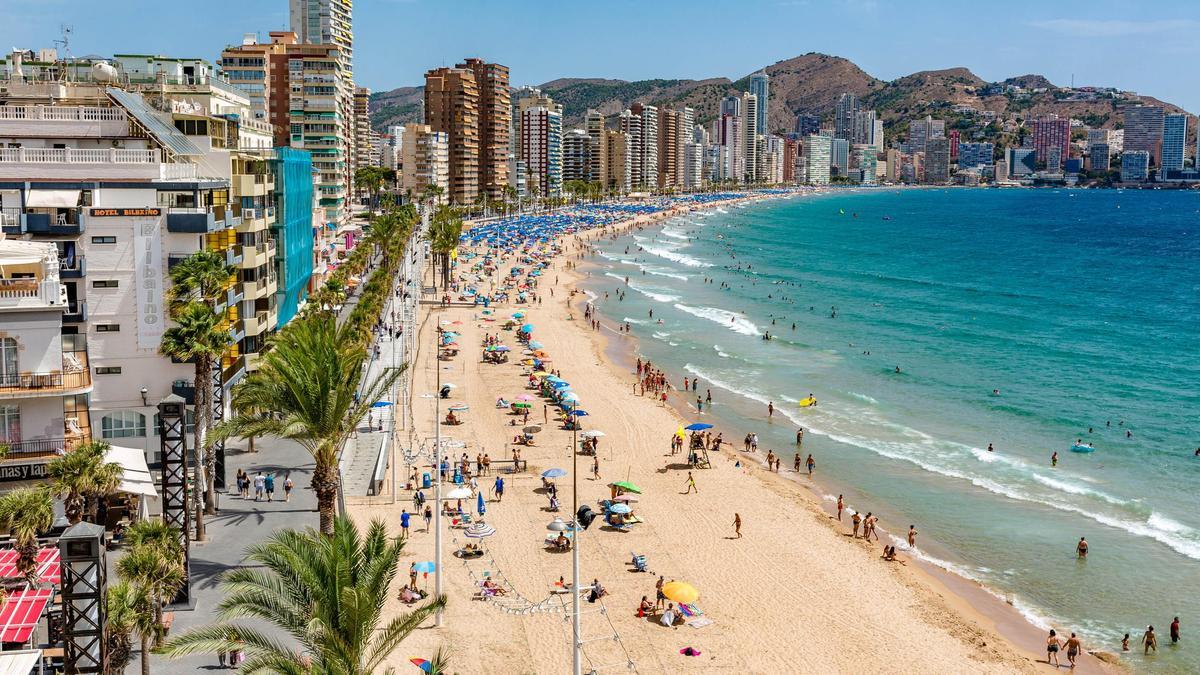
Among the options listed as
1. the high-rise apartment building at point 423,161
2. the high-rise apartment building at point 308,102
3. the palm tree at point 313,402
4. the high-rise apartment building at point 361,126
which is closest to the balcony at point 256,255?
the palm tree at point 313,402

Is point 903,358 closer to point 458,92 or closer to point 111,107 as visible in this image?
point 111,107

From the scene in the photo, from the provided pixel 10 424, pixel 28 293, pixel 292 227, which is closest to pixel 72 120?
pixel 28 293

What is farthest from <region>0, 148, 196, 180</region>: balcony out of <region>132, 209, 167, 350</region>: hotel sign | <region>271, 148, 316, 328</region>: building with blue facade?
<region>271, 148, 316, 328</region>: building with blue facade

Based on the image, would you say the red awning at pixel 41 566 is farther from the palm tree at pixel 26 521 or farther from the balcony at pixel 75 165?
the balcony at pixel 75 165

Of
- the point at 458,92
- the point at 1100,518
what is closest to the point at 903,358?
the point at 1100,518

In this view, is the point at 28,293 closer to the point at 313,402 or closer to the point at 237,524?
the point at 313,402

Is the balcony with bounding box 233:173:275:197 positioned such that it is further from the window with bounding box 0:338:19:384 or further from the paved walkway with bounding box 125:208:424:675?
the window with bounding box 0:338:19:384
